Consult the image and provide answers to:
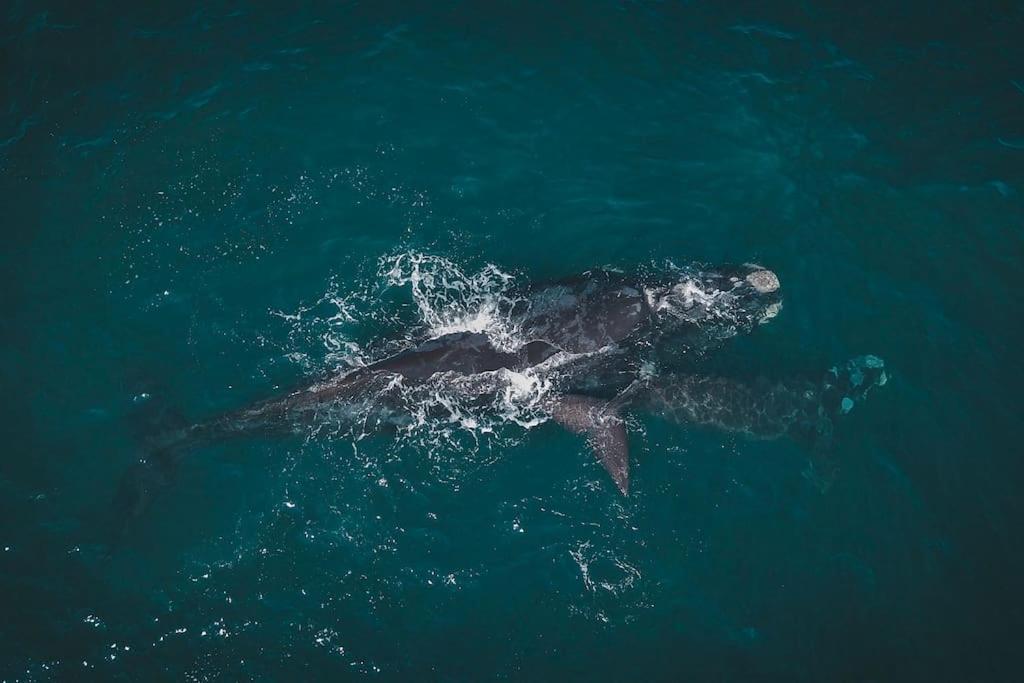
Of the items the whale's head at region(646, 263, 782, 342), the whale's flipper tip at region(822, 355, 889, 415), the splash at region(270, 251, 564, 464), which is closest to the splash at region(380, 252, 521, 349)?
the splash at region(270, 251, 564, 464)

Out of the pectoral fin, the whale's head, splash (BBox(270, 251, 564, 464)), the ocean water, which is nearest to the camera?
the ocean water

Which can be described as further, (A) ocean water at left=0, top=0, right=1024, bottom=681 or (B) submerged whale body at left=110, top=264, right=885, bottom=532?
(B) submerged whale body at left=110, top=264, right=885, bottom=532

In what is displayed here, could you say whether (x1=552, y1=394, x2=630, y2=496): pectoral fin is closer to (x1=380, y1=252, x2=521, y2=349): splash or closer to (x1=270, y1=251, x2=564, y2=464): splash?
(x1=270, y1=251, x2=564, y2=464): splash

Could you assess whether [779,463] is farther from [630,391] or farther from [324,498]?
[324,498]

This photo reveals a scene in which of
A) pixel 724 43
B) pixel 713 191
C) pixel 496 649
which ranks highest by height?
pixel 724 43

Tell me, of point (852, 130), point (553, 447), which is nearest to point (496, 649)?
point (553, 447)

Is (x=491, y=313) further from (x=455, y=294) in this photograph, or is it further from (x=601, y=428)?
(x=601, y=428)
